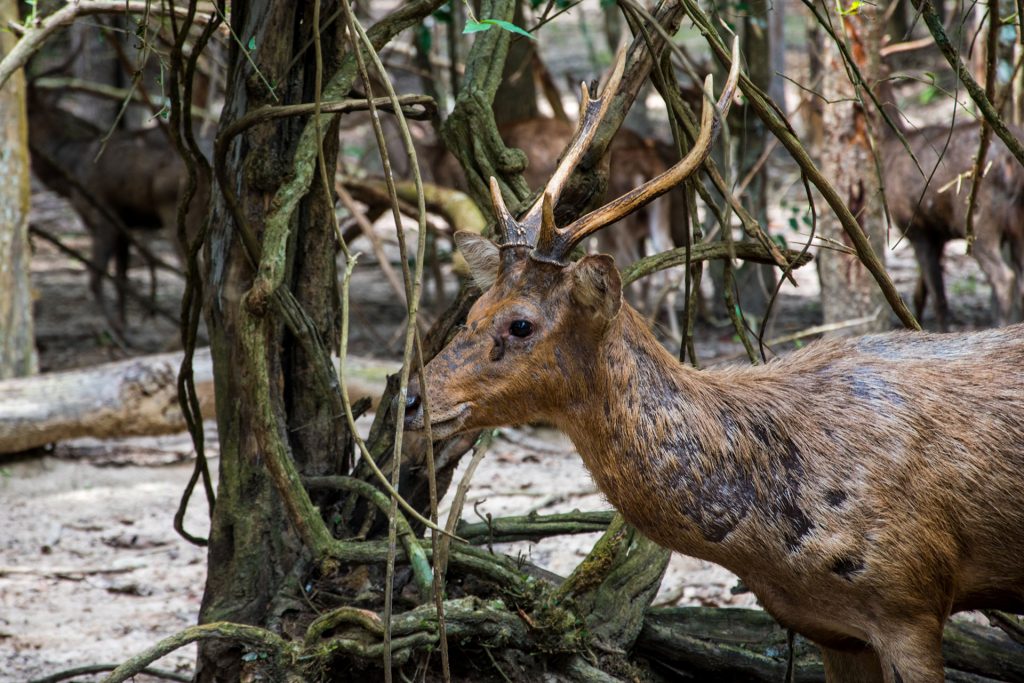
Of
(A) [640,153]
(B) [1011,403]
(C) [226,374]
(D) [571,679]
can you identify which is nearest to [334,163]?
(C) [226,374]

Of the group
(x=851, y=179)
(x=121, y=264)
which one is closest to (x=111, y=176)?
(x=121, y=264)

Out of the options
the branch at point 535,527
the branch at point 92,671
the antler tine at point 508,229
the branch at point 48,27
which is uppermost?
the branch at point 48,27

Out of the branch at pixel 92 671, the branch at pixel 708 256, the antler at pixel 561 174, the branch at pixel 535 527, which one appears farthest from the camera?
the branch at pixel 535 527

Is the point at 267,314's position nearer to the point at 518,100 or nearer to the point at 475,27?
the point at 475,27

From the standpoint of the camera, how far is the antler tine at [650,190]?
3.22m

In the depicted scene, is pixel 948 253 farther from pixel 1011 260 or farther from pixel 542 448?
pixel 542 448

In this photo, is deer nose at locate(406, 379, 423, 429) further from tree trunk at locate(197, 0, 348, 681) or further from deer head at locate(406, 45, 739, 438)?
tree trunk at locate(197, 0, 348, 681)

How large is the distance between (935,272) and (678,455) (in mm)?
8063

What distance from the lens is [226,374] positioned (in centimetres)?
427

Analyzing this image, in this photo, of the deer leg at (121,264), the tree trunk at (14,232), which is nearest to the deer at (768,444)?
the tree trunk at (14,232)

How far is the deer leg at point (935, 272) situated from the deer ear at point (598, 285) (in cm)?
800

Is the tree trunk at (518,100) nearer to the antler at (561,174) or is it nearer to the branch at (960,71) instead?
the antler at (561,174)

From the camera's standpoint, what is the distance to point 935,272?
10625 millimetres

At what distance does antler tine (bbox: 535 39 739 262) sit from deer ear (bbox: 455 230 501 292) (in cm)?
32
